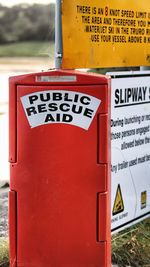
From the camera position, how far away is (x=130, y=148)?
15.2ft

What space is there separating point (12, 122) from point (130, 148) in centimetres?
131

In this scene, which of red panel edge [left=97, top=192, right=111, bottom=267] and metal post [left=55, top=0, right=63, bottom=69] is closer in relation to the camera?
red panel edge [left=97, top=192, right=111, bottom=267]

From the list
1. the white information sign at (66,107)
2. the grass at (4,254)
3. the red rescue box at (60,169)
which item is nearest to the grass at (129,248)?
the grass at (4,254)

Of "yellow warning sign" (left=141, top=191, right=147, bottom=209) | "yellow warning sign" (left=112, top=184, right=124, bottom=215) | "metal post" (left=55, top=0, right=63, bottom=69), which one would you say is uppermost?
"metal post" (left=55, top=0, right=63, bottom=69)

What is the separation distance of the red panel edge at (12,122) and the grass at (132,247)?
4.17 feet

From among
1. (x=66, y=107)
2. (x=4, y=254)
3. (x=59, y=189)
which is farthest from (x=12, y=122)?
(x=4, y=254)

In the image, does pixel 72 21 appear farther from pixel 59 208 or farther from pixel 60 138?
pixel 59 208

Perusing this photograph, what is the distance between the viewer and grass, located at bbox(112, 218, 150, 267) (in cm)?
431

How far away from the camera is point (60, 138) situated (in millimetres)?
3615

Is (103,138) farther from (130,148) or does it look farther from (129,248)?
(129,248)

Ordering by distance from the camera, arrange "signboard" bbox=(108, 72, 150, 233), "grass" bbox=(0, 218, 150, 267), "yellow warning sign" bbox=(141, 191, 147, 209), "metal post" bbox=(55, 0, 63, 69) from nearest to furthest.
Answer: "metal post" bbox=(55, 0, 63, 69) → "grass" bbox=(0, 218, 150, 267) → "signboard" bbox=(108, 72, 150, 233) → "yellow warning sign" bbox=(141, 191, 147, 209)

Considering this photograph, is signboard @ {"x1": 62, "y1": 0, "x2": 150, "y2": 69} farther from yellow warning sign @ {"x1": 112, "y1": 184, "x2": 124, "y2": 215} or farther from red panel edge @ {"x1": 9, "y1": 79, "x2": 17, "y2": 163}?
yellow warning sign @ {"x1": 112, "y1": 184, "x2": 124, "y2": 215}

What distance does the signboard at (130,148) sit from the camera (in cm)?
439

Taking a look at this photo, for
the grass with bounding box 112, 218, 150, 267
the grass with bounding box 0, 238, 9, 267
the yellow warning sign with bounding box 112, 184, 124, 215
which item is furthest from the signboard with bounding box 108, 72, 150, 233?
the grass with bounding box 0, 238, 9, 267
